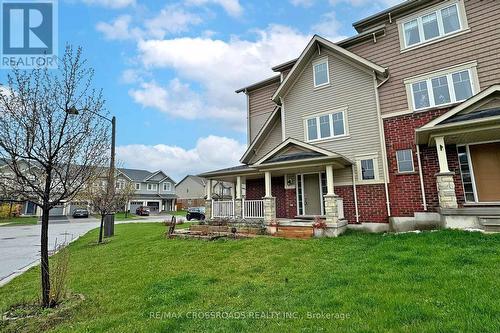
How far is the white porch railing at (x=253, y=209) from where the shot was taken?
41.2ft

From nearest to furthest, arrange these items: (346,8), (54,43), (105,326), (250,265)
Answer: (105,326) → (54,43) → (250,265) → (346,8)

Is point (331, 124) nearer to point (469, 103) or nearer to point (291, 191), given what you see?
Answer: point (291, 191)

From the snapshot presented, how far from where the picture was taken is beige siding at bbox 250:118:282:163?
15.0m

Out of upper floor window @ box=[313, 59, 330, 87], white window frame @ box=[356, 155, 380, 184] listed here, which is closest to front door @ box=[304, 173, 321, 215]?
white window frame @ box=[356, 155, 380, 184]

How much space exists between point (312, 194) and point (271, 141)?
411cm

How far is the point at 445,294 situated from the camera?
3982 mm

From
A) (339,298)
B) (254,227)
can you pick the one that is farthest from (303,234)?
(339,298)

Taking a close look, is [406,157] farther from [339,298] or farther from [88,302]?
[88,302]

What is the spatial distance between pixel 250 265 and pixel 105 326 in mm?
3632

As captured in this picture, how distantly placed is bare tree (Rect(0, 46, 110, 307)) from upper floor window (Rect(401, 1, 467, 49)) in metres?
12.5

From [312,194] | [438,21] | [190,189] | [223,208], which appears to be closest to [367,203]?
[312,194]

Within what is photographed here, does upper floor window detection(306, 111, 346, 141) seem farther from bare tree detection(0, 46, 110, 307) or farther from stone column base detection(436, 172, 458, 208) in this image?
bare tree detection(0, 46, 110, 307)

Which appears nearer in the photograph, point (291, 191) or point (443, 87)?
point (443, 87)

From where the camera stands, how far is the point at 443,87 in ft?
34.4
